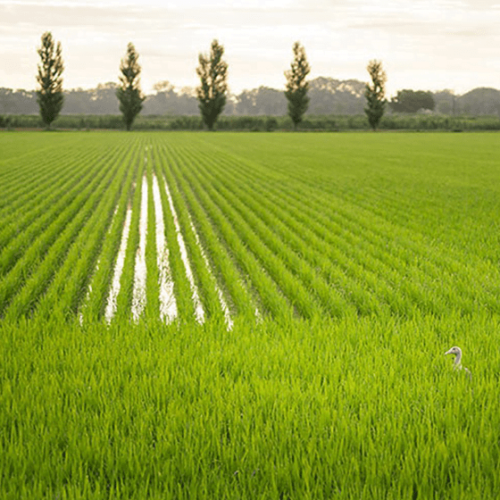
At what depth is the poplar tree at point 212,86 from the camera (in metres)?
73.6

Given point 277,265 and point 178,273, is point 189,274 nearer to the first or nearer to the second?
point 178,273

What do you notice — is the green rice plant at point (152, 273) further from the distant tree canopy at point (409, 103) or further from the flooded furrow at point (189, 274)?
the distant tree canopy at point (409, 103)

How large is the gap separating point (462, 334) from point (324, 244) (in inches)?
165

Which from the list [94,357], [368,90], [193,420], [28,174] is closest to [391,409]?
[193,420]

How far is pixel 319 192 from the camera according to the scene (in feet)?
51.5

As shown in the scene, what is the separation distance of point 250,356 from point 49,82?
7133 cm

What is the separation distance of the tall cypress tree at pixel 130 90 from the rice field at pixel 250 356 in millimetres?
65657

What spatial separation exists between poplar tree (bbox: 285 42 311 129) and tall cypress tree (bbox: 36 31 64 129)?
2991cm

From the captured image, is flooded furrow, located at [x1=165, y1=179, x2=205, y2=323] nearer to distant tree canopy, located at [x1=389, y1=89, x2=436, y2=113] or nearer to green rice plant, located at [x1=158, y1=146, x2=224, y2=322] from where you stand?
green rice plant, located at [x1=158, y1=146, x2=224, y2=322]

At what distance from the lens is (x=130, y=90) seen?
7456 centimetres

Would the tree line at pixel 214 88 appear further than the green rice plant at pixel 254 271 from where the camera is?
Yes

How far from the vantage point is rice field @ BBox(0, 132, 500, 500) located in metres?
2.98

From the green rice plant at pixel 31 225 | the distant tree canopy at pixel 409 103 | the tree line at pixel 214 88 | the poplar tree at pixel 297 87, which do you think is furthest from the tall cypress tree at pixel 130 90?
the distant tree canopy at pixel 409 103

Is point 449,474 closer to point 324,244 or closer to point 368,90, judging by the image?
point 324,244
